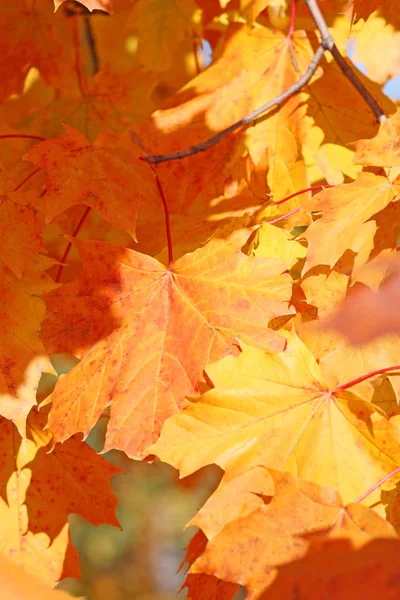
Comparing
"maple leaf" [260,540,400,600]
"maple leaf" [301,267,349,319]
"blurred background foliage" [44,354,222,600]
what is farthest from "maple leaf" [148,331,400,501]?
"blurred background foliage" [44,354,222,600]

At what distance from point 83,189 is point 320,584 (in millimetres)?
717

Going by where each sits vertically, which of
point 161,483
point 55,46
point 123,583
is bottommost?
point 123,583

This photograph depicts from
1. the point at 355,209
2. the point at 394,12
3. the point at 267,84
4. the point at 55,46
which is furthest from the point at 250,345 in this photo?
the point at 55,46

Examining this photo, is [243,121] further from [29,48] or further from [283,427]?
[29,48]

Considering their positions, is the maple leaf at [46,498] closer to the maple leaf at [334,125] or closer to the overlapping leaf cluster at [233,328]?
the overlapping leaf cluster at [233,328]

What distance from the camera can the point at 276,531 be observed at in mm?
755

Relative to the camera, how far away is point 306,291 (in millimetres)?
1062

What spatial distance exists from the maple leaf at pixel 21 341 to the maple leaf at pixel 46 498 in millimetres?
289

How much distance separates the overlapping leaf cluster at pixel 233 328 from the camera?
795 millimetres

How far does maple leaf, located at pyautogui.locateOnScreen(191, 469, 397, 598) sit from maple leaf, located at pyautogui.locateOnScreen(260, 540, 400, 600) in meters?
0.04

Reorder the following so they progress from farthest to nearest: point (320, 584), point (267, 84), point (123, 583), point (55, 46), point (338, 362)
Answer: point (123, 583) → point (55, 46) → point (267, 84) → point (338, 362) → point (320, 584)

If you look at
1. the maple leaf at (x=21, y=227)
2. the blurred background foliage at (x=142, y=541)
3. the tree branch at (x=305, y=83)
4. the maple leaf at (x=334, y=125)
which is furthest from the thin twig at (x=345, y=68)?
the blurred background foliage at (x=142, y=541)

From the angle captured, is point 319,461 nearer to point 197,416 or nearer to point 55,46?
point 197,416

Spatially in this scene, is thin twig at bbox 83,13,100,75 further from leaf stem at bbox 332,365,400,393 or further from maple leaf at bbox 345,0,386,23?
leaf stem at bbox 332,365,400,393
